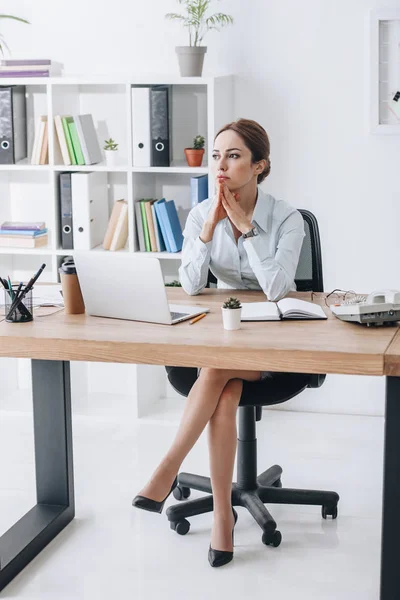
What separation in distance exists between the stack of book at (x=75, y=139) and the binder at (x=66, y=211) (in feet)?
0.27

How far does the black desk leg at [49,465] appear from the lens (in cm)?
296

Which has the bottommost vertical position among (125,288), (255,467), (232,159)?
(255,467)

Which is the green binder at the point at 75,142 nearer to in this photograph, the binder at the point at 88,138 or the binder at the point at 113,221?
the binder at the point at 88,138

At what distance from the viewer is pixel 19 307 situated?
8.87 ft

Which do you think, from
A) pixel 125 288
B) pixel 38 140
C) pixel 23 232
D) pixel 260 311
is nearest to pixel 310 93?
pixel 38 140

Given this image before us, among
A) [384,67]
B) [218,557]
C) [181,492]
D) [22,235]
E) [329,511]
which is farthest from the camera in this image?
[22,235]

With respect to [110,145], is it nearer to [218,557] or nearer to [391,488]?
[218,557]

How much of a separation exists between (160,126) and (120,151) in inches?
17.9

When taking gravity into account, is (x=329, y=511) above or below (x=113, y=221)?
below

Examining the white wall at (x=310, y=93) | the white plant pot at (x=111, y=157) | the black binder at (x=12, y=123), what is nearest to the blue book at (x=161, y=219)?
the white plant pot at (x=111, y=157)

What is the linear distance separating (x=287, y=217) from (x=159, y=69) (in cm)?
142

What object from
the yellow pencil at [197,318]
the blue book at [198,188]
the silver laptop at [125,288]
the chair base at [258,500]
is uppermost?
the blue book at [198,188]

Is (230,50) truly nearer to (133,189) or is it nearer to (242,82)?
(242,82)

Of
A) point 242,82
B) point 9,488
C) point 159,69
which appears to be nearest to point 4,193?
point 159,69
